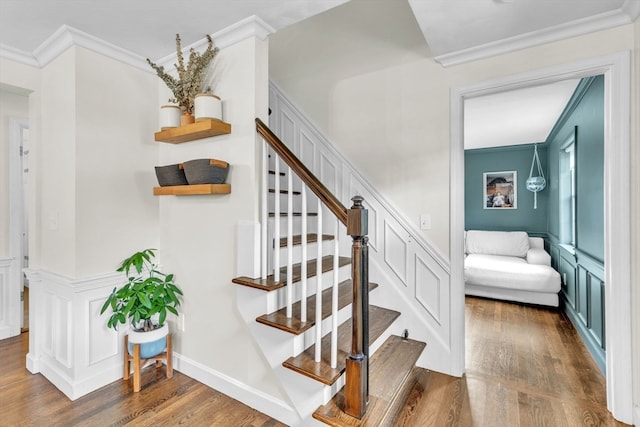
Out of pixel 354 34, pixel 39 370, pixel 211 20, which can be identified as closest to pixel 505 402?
pixel 354 34

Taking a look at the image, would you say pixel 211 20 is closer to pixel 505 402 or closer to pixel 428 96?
pixel 428 96

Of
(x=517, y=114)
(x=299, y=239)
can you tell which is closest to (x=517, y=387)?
(x=299, y=239)

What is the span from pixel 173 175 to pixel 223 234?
508mm

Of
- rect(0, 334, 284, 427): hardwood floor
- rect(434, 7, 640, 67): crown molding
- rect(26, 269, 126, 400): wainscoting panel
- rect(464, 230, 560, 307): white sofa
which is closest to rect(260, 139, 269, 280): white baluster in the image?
→ rect(0, 334, 284, 427): hardwood floor

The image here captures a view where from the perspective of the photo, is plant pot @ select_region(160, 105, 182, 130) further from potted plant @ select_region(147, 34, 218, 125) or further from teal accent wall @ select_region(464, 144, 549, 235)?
teal accent wall @ select_region(464, 144, 549, 235)

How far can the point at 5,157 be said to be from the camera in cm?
286

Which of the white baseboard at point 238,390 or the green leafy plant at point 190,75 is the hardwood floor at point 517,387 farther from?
the green leafy plant at point 190,75

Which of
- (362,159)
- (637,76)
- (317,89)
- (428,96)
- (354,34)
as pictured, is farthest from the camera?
(317,89)

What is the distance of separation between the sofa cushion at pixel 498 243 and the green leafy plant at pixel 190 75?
16.0 feet

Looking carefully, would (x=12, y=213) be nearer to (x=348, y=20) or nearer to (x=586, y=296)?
(x=348, y=20)

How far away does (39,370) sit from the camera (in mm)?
2258

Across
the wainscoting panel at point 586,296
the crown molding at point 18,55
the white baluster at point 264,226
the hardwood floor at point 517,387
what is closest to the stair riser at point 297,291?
the white baluster at point 264,226

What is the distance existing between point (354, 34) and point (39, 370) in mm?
3333

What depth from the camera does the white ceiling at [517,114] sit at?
324 centimetres
